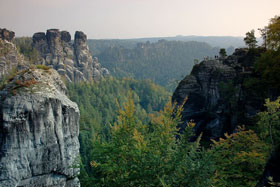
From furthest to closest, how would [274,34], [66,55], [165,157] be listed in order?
[66,55], [274,34], [165,157]

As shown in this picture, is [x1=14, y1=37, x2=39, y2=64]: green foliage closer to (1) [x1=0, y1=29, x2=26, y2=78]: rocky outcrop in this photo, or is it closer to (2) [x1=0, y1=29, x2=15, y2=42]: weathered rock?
(1) [x1=0, y1=29, x2=26, y2=78]: rocky outcrop

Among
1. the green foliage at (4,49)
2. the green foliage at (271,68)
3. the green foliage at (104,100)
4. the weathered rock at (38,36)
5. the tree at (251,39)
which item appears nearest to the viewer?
the green foliage at (271,68)

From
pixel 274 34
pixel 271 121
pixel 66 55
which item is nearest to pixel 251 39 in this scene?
pixel 274 34

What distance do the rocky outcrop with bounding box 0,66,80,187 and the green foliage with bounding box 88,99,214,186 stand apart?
8.90 meters

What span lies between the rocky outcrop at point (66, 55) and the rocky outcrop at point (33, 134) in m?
84.2

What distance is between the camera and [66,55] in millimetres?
109250

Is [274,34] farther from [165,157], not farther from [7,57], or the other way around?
[7,57]

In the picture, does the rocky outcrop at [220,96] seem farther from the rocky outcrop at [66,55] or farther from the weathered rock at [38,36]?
the weathered rock at [38,36]

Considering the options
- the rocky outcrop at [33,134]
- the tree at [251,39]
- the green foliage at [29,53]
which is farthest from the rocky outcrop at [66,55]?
the tree at [251,39]

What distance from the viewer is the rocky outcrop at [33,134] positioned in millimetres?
16464

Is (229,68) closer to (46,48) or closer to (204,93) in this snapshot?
(204,93)

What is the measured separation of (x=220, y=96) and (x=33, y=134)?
2440 cm

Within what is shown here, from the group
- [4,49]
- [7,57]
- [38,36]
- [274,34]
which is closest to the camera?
[274,34]

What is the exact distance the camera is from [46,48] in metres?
104
